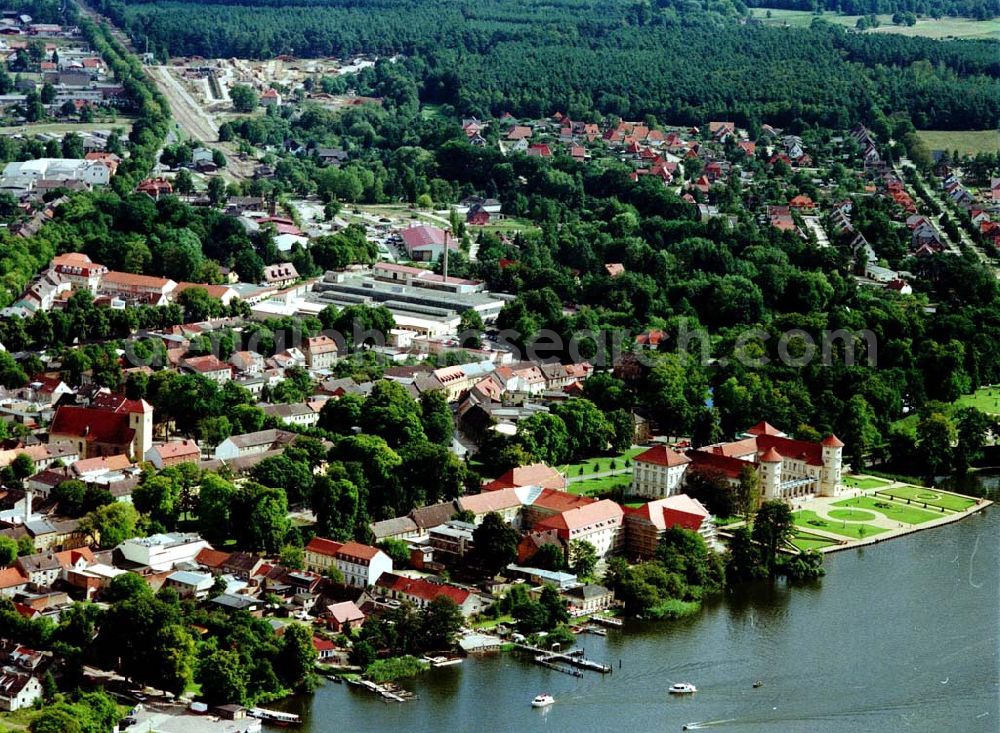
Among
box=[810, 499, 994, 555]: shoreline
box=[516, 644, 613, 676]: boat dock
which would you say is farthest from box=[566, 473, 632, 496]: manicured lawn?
box=[516, 644, 613, 676]: boat dock

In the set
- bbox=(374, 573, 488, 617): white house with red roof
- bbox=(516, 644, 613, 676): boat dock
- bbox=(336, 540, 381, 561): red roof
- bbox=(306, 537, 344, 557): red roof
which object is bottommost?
bbox=(516, 644, 613, 676): boat dock

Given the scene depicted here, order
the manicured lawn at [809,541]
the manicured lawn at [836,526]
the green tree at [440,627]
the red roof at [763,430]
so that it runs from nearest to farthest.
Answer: the green tree at [440,627], the manicured lawn at [809,541], the manicured lawn at [836,526], the red roof at [763,430]

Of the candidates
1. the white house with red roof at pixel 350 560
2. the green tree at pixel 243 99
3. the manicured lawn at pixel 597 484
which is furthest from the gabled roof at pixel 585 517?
the green tree at pixel 243 99

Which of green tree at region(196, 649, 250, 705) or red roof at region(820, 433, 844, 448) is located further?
red roof at region(820, 433, 844, 448)

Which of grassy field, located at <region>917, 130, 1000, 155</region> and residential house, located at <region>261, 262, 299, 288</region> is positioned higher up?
grassy field, located at <region>917, 130, 1000, 155</region>

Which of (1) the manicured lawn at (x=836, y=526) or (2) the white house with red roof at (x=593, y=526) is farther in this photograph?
(1) the manicured lawn at (x=836, y=526)

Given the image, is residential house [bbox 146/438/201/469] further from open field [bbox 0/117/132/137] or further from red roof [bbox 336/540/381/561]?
open field [bbox 0/117/132/137]

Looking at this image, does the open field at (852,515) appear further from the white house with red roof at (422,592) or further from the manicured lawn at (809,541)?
the white house with red roof at (422,592)
